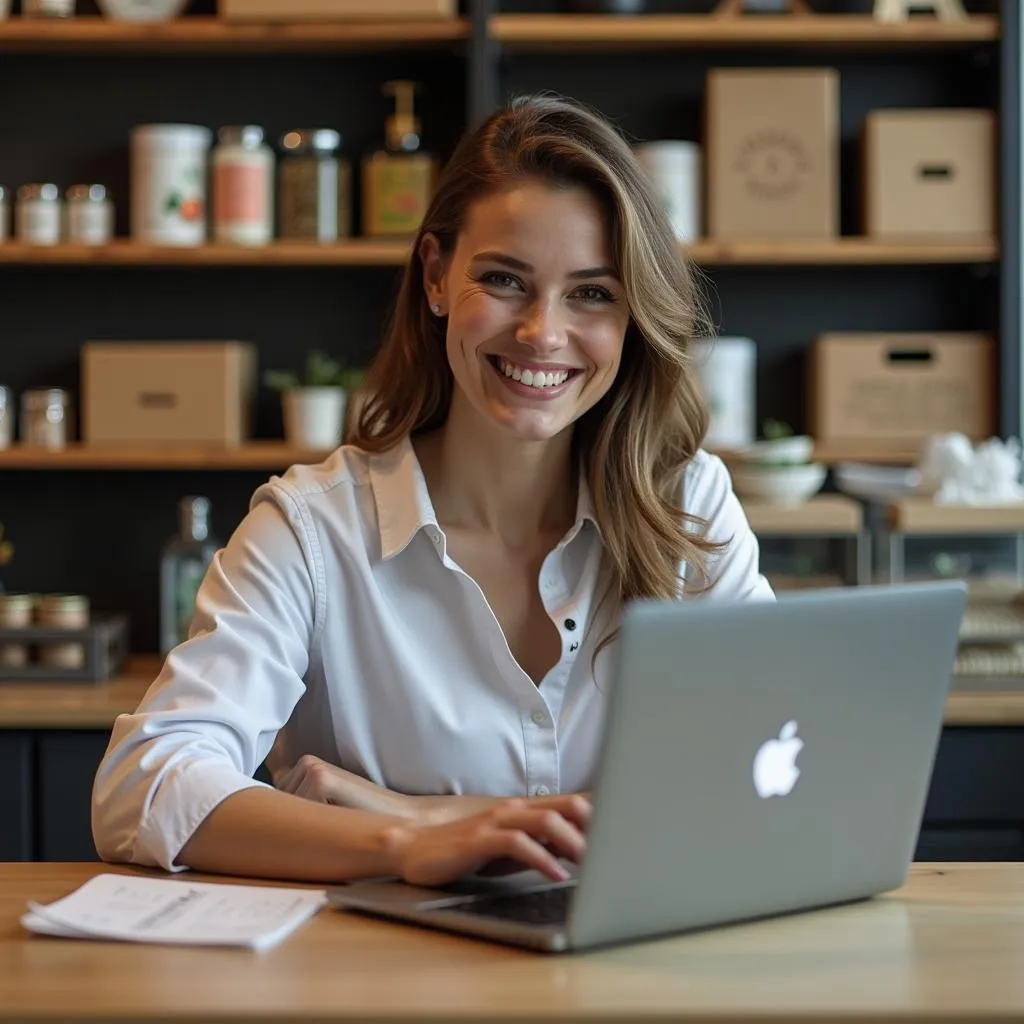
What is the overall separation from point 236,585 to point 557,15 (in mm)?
1893

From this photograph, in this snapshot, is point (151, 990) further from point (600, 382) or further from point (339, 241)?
point (339, 241)

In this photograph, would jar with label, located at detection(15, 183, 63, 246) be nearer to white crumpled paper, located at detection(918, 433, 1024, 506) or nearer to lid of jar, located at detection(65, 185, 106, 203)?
lid of jar, located at detection(65, 185, 106, 203)

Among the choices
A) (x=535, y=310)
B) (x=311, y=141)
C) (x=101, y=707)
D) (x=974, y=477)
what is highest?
(x=311, y=141)

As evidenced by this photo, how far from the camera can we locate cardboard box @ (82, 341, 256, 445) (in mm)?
3104

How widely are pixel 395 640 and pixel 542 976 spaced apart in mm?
697

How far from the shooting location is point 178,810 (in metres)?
1.38

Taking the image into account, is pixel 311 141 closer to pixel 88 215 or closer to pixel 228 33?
pixel 228 33

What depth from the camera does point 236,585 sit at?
162 cm

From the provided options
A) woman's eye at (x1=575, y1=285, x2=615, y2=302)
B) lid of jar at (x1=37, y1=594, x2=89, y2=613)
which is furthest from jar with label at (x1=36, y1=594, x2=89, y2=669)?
woman's eye at (x1=575, y1=285, x2=615, y2=302)

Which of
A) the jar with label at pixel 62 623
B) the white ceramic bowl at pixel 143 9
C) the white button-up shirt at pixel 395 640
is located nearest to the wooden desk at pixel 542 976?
the white button-up shirt at pixel 395 640

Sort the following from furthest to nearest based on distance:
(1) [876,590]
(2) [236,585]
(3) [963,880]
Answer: (2) [236,585]
(3) [963,880]
(1) [876,590]

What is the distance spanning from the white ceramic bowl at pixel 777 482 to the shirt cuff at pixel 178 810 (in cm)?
163

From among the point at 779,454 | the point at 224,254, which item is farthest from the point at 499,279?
the point at 224,254

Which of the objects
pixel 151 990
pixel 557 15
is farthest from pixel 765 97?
pixel 151 990
